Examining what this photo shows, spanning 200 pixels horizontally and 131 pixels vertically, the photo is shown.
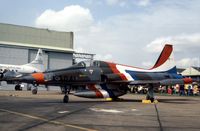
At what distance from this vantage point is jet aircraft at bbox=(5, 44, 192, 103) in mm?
18844

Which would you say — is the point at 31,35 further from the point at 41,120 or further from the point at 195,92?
the point at 41,120

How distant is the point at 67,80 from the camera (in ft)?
63.1

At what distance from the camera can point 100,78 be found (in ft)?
67.2

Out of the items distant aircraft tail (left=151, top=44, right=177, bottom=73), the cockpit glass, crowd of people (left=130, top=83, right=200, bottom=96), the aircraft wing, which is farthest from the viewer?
crowd of people (left=130, top=83, right=200, bottom=96)

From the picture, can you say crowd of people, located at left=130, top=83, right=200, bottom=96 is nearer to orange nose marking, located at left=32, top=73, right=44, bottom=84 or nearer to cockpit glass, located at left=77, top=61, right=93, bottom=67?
cockpit glass, located at left=77, top=61, right=93, bottom=67

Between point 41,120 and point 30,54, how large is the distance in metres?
66.8

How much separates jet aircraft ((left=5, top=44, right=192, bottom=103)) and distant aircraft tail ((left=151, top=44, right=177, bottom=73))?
2.70 ft

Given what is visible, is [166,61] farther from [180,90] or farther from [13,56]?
[13,56]

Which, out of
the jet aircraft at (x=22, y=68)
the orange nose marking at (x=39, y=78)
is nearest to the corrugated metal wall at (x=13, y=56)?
the jet aircraft at (x=22, y=68)

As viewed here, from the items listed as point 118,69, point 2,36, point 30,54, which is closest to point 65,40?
point 30,54

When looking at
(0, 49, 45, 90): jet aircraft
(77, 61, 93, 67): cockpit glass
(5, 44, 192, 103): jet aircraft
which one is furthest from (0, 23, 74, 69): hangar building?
(77, 61, 93, 67): cockpit glass

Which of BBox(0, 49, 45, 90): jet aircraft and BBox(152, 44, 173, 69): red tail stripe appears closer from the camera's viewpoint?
BBox(152, 44, 173, 69): red tail stripe

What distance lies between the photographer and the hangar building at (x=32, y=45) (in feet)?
233

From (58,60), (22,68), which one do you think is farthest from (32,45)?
(22,68)
